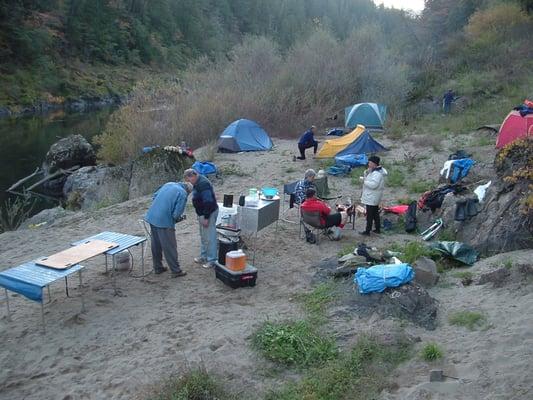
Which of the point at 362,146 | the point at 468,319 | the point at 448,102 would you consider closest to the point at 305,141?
the point at 362,146

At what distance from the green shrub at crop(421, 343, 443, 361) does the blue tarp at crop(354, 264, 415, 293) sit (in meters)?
1.18

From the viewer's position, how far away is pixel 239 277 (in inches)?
290

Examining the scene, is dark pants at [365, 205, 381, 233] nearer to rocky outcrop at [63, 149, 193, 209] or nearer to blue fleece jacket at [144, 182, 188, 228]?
blue fleece jacket at [144, 182, 188, 228]

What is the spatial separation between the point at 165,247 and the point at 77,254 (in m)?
1.19

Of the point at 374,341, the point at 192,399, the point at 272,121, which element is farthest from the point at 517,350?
the point at 272,121

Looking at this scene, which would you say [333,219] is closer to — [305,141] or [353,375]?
[353,375]

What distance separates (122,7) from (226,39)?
15275 millimetres

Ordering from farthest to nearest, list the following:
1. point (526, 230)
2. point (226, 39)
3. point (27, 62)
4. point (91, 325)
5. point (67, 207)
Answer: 1. point (226, 39)
2. point (27, 62)
3. point (67, 207)
4. point (526, 230)
5. point (91, 325)

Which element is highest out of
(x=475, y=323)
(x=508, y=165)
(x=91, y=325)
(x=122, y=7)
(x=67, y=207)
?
(x=122, y=7)

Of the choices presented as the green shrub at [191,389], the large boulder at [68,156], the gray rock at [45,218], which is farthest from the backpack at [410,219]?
the large boulder at [68,156]

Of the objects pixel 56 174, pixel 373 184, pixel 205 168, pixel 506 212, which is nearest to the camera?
pixel 506 212

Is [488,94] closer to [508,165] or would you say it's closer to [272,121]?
[272,121]

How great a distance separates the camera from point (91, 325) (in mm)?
6457

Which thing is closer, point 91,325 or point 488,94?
point 91,325
